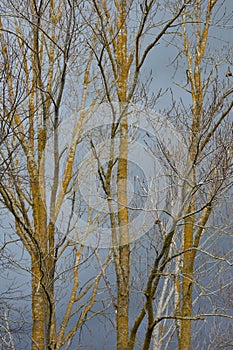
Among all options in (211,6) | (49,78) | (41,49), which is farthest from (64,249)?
(211,6)

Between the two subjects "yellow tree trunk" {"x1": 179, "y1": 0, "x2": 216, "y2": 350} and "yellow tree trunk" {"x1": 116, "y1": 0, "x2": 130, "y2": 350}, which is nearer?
"yellow tree trunk" {"x1": 116, "y1": 0, "x2": 130, "y2": 350}

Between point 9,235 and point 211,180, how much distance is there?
3.68m

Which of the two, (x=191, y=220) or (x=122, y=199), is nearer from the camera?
(x=122, y=199)

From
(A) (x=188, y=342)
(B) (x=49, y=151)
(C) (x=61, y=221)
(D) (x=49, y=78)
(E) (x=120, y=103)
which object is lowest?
(A) (x=188, y=342)

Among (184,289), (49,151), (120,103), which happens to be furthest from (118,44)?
(184,289)

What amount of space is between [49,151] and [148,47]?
2.00 meters

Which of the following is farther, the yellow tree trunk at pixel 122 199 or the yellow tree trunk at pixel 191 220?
Answer: the yellow tree trunk at pixel 191 220

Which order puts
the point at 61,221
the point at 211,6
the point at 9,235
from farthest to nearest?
1. the point at 211,6
2. the point at 9,235
3. the point at 61,221

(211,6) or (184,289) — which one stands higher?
A: (211,6)

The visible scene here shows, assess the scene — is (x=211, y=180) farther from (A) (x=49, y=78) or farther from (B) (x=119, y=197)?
(A) (x=49, y=78)

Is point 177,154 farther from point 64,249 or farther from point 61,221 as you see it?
point 64,249

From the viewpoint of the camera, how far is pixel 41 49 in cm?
781

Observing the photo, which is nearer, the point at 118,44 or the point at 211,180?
the point at 211,180

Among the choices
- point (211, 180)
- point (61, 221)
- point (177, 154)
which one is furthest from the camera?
point (61, 221)
